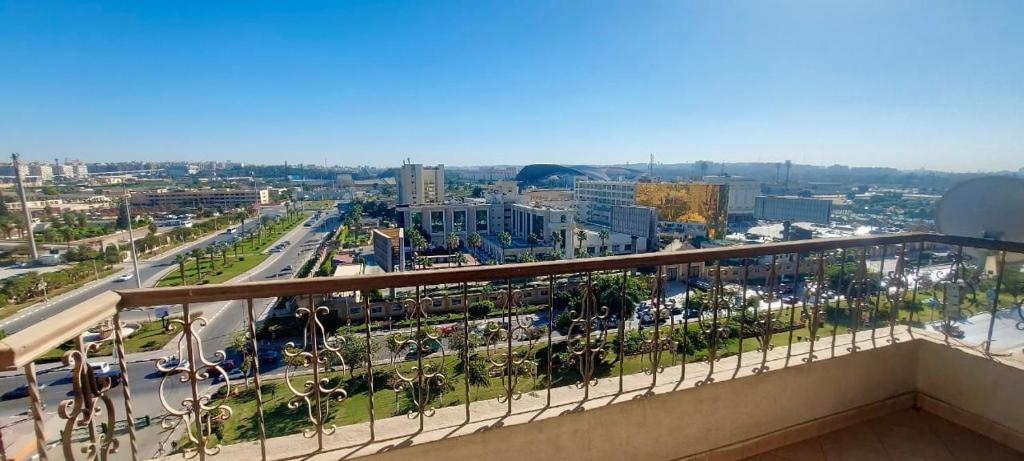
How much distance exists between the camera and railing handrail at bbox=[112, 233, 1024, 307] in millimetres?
1497

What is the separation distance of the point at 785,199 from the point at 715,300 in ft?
208

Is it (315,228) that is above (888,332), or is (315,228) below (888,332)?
below

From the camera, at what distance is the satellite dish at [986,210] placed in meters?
2.99

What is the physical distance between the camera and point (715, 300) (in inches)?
88.6

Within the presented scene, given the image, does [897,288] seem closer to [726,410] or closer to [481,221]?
[726,410]

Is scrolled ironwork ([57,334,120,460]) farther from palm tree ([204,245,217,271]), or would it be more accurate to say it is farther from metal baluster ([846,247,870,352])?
palm tree ([204,245,217,271])

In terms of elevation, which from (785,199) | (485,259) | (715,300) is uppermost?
(715,300)

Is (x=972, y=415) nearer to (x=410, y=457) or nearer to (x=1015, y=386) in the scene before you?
(x=1015, y=386)

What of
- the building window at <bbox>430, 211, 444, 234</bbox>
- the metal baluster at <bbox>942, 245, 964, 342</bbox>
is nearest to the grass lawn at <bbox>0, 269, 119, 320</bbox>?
the building window at <bbox>430, 211, 444, 234</bbox>

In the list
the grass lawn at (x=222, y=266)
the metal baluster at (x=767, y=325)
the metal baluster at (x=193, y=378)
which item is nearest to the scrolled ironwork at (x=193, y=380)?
the metal baluster at (x=193, y=378)

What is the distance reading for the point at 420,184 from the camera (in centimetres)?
6144

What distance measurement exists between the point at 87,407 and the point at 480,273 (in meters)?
1.33

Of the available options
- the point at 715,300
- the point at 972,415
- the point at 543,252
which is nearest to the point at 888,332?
the point at 972,415

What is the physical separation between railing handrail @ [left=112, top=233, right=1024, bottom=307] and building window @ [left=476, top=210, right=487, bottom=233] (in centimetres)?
4427
